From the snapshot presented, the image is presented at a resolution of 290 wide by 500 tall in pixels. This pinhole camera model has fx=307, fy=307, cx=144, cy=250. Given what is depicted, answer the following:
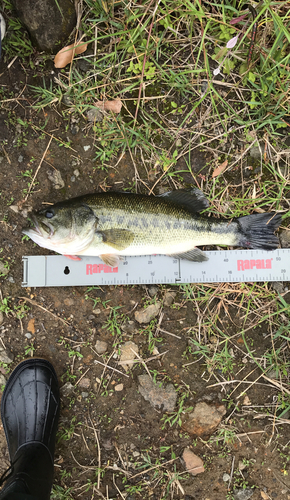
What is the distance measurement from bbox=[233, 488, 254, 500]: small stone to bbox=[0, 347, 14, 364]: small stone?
331 cm

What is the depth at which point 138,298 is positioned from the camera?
13.3 feet

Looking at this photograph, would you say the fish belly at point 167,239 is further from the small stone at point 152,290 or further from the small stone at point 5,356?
the small stone at point 5,356

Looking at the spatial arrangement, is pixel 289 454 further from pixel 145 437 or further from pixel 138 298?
pixel 138 298

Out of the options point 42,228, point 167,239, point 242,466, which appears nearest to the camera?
point 42,228

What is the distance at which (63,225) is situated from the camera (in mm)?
3611

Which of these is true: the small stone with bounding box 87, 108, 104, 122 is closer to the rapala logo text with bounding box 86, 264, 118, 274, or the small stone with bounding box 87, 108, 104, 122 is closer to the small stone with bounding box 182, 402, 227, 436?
the rapala logo text with bounding box 86, 264, 118, 274

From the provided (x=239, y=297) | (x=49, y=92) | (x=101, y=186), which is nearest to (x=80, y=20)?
(x=49, y=92)

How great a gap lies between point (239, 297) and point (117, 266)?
1.67 m

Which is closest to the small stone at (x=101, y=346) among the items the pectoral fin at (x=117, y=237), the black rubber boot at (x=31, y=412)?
the black rubber boot at (x=31, y=412)

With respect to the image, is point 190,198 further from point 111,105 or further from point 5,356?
point 5,356

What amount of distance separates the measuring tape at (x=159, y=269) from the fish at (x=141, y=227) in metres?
0.13

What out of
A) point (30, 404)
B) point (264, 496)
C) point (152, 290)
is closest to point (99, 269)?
point (152, 290)

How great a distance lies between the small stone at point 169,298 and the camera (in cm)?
405

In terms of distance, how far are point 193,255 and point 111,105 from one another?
2.22 m
